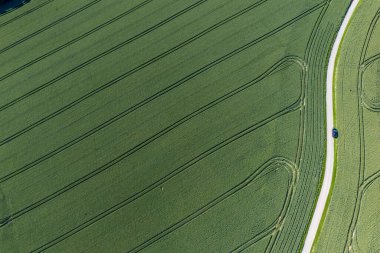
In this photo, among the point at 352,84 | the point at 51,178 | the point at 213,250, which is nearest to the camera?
the point at 213,250

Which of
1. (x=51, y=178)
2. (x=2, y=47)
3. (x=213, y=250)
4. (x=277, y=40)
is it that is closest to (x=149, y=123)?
(x=51, y=178)

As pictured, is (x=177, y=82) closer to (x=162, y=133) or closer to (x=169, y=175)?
(x=162, y=133)

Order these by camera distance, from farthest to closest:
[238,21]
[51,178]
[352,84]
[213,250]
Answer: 1. [238,21]
2. [352,84]
3. [51,178]
4. [213,250]

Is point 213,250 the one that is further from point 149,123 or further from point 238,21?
point 238,21

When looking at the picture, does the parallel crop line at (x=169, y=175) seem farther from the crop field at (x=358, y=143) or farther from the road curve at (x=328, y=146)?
the crop field at (x=358, y=143)

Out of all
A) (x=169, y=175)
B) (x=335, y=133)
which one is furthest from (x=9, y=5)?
(x=335, y=133)

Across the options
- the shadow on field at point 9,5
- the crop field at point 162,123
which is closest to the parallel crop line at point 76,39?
the crop field at point 162,123
